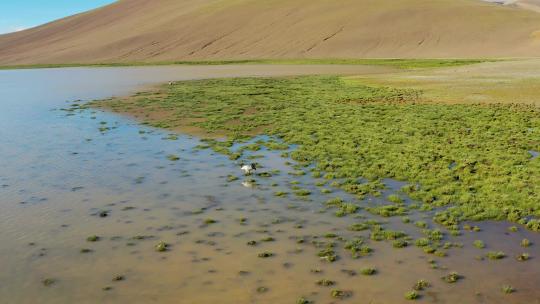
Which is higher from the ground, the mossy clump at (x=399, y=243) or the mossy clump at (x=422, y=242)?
the mossy clump at (x=399, y=243)

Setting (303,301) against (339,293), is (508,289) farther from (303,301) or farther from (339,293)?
(303,301)

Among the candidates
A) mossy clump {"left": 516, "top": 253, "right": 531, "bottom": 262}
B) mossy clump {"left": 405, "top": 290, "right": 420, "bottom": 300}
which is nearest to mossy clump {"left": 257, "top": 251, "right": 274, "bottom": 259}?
mossy clump {"left": 405, "top": 290, "right": 420, "bottom": 300}

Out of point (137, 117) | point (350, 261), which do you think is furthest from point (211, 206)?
point (137, 117)

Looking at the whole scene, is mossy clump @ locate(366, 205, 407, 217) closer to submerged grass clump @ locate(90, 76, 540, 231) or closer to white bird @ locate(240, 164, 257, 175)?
submerged grass clump @ locate(90, 76, 540, 231)

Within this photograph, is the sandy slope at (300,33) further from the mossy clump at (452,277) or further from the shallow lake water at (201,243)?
the mossy clump at (452,277)

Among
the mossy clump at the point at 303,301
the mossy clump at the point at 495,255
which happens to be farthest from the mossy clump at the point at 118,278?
the mossy clump at the point at 495,255

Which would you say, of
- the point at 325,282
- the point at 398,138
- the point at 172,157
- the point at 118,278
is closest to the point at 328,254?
the point at 325,282
